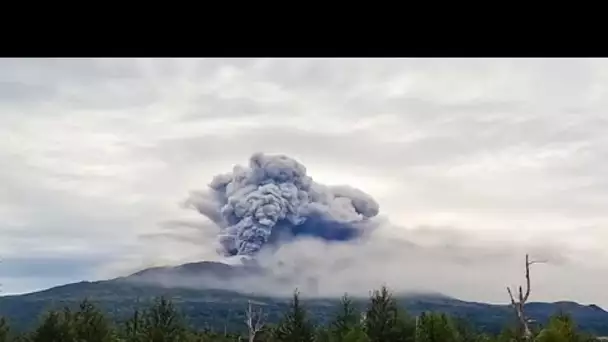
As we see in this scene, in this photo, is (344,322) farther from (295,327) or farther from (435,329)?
(435,329)

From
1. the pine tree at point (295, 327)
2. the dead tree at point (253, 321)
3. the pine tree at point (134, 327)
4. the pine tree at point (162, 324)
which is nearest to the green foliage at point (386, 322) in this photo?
the pine tree at point (295, 327)

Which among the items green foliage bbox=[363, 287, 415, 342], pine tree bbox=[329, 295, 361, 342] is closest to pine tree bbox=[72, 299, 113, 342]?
pine tree bbox=[329, 295, 361, 342]

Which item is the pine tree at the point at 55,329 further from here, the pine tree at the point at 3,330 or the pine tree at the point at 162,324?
the pine tree at the point at 162,324

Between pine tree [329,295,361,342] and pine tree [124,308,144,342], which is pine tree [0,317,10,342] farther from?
pine tree [329,295,361,342]

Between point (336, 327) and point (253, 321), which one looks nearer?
point (336, 327)

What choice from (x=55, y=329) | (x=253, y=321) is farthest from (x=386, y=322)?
(x=55, y=329)
